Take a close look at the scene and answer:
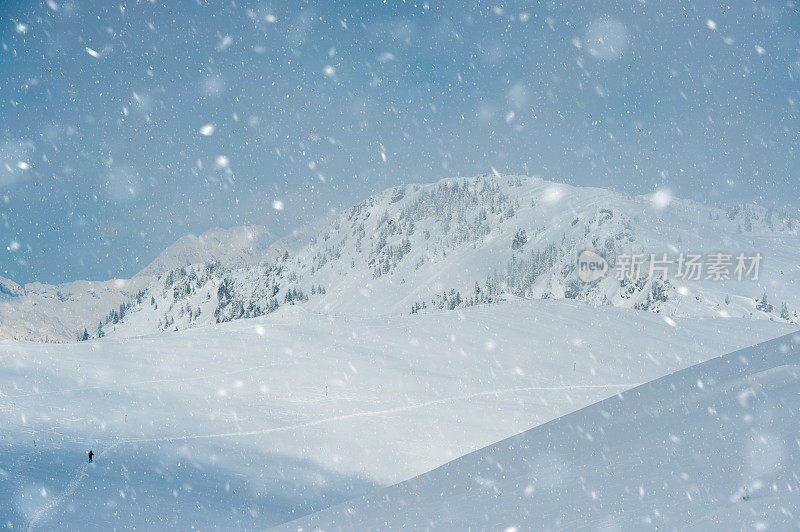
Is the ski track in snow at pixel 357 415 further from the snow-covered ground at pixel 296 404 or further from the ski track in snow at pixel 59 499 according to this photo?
the ski track in snow at pixel 59 499

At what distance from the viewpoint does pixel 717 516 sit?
2682 millimetres

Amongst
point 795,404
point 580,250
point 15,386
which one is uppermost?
point 795,404

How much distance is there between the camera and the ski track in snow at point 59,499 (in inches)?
391

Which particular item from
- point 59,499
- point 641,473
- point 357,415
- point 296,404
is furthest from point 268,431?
point 641,473

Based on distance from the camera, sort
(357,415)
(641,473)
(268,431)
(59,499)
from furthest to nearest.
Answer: (357,415)
(268,431)
(59,499)
(641,473)

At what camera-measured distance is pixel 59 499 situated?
10.9 m

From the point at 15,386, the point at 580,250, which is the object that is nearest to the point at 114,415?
the point at 15,386

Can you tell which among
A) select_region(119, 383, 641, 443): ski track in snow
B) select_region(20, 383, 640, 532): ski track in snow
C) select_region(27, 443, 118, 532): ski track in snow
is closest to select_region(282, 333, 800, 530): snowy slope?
select_region(27, 443, 118, 532): ski track in snow

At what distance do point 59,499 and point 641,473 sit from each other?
11.5 meters

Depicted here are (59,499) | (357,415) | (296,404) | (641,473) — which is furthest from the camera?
(296,404)

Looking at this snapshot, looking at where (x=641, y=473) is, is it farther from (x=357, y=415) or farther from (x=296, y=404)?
(x=296, y=404)

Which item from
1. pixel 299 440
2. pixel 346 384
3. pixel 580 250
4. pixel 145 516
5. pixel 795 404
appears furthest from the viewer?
pixel 580 250

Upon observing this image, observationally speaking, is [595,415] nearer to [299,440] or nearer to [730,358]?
[730,358]

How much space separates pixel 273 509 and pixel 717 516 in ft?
38.8
